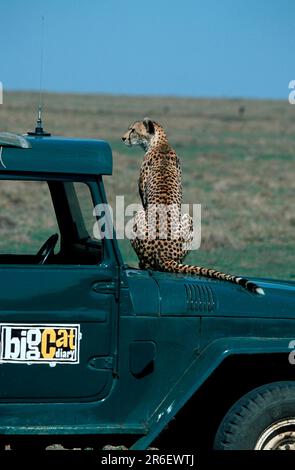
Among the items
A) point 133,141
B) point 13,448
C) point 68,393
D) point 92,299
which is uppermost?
point 133,141

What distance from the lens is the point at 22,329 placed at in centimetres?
558

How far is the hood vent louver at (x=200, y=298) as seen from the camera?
5.79 metres

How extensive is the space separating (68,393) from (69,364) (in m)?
0.14

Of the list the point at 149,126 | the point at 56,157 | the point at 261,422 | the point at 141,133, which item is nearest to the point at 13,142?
the point at 56,157

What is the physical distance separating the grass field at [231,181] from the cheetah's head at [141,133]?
6.15m

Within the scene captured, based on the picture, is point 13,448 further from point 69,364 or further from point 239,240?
point 239,240

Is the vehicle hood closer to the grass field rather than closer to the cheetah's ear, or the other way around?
the cheetah's ear

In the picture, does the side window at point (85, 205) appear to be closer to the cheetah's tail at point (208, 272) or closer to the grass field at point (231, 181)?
the cheetah's tail at point (208, 272)

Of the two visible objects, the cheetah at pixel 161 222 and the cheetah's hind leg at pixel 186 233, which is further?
the cheetah's hind leg at pixel 186 233

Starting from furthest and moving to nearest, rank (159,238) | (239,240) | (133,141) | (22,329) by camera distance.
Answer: (239,240) → (133,141) → (159,238) → (22,329)

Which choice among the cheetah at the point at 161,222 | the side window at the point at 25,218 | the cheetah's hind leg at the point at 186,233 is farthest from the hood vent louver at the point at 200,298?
the side window at the point at 25,218

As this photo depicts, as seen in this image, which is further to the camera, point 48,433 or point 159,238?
point 159,238

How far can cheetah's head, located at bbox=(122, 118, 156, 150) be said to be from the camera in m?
9.56

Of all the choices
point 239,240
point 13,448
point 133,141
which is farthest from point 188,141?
point 13,448
